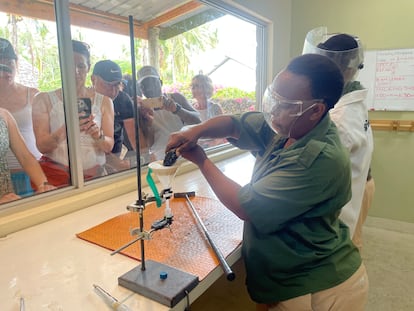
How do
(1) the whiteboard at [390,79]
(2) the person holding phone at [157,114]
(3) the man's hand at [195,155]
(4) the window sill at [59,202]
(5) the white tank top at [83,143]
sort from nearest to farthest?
(3) the man's hand at [195,155]
(4) the window sill at [59,202]
(5) the white tank top at [83,143]
(2) the person holding phone at [157,114]
(1) the whiteboard at [390,79]

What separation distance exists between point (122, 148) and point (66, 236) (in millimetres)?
781

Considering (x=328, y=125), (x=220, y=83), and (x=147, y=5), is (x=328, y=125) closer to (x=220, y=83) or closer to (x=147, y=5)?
(x=147, y=5)

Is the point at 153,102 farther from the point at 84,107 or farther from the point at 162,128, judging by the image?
the point at 84,107

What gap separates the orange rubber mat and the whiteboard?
2.35 m

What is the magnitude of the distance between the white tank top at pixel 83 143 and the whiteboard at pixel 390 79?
8.40ft

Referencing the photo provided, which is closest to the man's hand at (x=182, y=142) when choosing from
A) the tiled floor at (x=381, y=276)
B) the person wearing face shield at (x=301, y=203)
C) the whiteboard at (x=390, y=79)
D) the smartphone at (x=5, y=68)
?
the person wearing face shield at (x=301, y=203)

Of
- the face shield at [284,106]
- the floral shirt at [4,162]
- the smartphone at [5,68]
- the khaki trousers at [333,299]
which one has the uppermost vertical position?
the smartphone at [5,68]

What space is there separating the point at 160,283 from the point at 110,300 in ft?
0.44

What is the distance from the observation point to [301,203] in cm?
84

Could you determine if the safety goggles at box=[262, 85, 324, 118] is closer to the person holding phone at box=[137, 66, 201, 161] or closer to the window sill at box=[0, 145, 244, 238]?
the window sill at box=[0, 145, 244, 238]

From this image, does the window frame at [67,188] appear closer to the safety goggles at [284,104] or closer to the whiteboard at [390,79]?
the safety goggles at [284,104]

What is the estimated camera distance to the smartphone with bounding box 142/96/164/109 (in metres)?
2.09

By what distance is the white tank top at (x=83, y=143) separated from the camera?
1.47 metres

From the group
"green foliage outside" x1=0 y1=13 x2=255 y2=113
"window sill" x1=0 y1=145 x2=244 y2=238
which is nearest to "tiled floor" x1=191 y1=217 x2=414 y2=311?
"window sill" x1=0 y1=145 x2=244 y2=238
